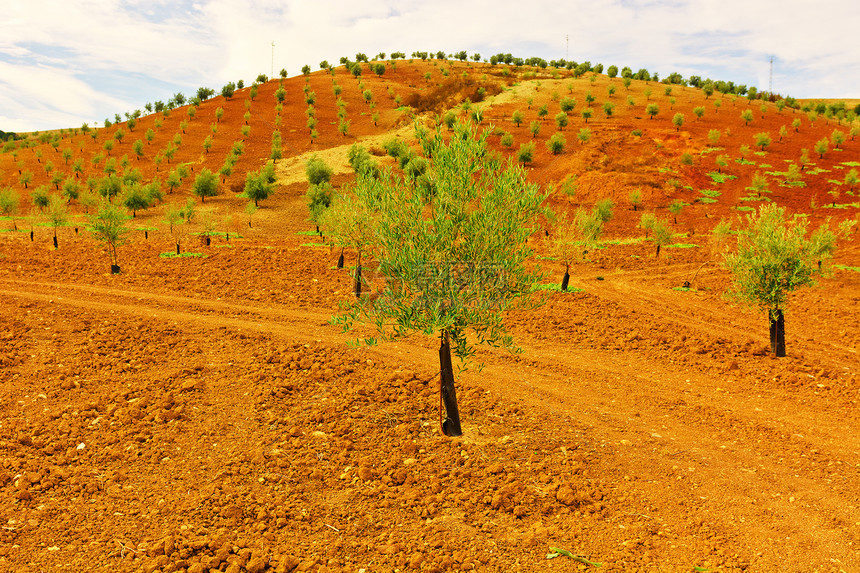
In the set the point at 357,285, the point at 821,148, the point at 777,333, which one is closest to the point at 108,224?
the point at 357,285

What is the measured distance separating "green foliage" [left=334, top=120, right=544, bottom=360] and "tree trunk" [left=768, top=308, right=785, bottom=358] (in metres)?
11.5

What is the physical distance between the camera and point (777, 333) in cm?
1645

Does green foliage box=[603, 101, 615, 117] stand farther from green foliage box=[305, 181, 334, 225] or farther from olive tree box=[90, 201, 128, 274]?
olive tree box=[90, 201, 128, 274]

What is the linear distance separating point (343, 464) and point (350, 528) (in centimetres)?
196

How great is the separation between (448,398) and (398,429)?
156 centimetres

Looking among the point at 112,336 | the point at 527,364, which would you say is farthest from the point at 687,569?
the point at 112,336

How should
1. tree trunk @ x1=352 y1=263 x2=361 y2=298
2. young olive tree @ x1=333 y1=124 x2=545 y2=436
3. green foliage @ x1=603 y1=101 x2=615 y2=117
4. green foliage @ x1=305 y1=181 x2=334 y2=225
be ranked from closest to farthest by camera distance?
1. young olive tree @ x1=333 y1=124 x2=545 y2=436
2. tree trunk @ x1=352 y1=263 x2=361 y2=298
3. green foliage @ x1=305 y1=181 x2=334 y2=225
4. green foliage @ x1=603 y1=101 x2=615 y2=117

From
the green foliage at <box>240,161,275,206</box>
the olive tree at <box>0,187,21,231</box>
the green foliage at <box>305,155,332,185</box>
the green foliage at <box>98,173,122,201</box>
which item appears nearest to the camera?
the olive tree at <box>0,187,21,231</box>

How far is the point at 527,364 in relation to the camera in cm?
1577

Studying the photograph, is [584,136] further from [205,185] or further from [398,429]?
[398,429]

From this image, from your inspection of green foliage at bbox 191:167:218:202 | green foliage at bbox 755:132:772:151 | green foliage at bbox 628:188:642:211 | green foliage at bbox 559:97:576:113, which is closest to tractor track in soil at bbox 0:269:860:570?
green foliage at bbox 628:188:642:211

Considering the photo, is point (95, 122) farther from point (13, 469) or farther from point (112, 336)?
point (13, 469)

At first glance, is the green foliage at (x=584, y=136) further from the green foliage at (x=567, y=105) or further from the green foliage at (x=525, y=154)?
the green foliage at (x=567, y=105)

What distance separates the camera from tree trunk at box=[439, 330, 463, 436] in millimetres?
10523
